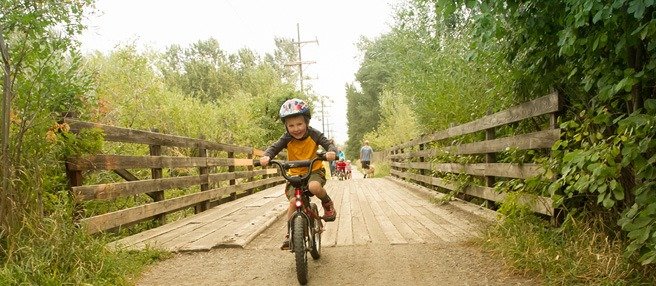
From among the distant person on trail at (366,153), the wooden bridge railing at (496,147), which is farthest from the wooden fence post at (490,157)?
the distant person on trail at (366,153)

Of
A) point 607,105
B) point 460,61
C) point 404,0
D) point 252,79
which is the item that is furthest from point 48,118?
point 252,79

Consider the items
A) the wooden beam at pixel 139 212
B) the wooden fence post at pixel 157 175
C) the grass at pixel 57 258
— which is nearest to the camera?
the grass at pixel 57 258

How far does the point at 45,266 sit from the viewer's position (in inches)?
122

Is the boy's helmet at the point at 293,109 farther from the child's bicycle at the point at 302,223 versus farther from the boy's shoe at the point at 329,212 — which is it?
the boy's shoe at the point at 329,212

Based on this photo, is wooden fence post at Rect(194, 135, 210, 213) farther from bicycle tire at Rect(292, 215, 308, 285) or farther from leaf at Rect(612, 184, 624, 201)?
leaf at Rect(612, 184, 624, 201)

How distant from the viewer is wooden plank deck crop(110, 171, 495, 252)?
16.1 feet

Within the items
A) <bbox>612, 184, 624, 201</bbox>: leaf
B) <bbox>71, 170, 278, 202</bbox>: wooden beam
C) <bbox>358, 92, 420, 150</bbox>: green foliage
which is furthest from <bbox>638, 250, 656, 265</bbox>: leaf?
<bbox>358, 92, 420, 150</bbox>: green foliage

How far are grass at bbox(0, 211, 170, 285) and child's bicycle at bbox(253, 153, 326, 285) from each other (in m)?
1.25

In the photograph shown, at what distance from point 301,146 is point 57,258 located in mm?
2142

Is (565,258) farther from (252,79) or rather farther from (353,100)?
(353,100)

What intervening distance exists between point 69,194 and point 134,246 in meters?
0.75

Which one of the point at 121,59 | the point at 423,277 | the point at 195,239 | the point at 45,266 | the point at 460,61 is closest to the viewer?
the point at 45,266

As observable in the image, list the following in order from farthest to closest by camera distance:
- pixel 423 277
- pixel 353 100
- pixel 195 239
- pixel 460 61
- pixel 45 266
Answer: pixel 353 100
pixel 460 61
pixel 195 239
pixel 423 277
pixel 45 266

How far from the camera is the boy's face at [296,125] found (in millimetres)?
4340
